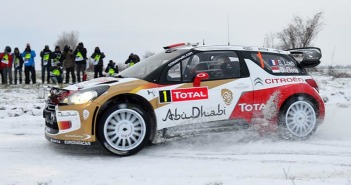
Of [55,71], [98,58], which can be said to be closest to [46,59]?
[55,71]

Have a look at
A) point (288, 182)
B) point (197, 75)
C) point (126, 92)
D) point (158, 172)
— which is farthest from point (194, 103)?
point (288, 182)

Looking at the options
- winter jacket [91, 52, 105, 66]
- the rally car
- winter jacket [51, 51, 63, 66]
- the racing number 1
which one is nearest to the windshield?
the rally car

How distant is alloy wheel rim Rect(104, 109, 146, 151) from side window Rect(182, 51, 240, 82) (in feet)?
3.21

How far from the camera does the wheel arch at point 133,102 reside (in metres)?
5.65

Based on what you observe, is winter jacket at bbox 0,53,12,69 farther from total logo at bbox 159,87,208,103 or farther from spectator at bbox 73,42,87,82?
total logo at bbox 159,87,208,103

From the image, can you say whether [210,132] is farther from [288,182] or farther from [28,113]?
[28,113]

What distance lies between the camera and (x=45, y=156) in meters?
5.74

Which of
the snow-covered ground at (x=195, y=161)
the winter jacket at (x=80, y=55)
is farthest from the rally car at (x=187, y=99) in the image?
the winter jacket at (x=80, y=55)

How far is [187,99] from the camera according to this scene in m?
6.02

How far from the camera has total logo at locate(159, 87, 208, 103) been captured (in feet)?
19.4

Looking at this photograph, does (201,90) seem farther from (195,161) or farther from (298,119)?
(298,119)

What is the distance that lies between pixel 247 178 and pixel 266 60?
9.10ft

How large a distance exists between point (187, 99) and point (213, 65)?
0.77 metres

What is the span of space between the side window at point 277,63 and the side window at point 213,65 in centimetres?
44
